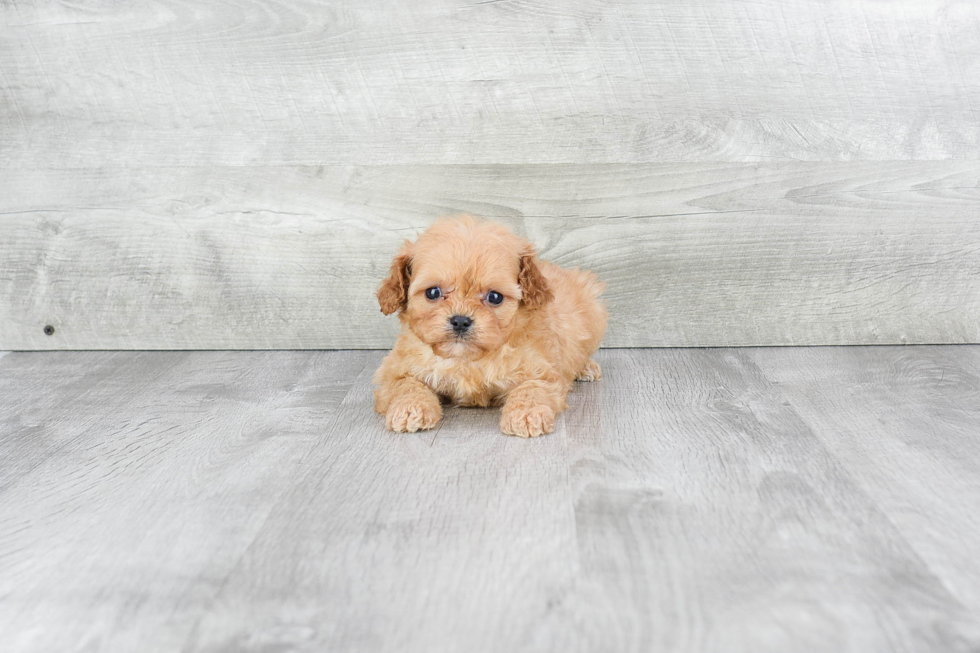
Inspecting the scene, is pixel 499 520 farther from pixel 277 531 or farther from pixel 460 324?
pixel 460 324

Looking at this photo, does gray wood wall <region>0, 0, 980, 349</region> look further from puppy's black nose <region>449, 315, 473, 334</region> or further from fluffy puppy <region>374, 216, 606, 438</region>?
puppy's black nose <region>449, 315, 473, 334</region>

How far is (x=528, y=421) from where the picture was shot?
2.16m

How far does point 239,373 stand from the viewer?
2848 mm

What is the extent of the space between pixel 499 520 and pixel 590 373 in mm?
1092

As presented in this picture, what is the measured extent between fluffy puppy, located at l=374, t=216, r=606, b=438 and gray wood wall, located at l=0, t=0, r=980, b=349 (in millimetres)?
685

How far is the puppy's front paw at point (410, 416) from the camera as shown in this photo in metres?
2.21

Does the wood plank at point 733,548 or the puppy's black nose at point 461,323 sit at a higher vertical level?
the puppy's black nose at point 461,323

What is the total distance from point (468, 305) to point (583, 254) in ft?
3.21

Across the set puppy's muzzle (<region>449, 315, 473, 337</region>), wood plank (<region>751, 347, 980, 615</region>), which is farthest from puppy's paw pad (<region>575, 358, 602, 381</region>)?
puppy's muzzle (<region>449, 315, 473, 337</region>)

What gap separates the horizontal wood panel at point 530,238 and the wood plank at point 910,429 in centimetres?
23

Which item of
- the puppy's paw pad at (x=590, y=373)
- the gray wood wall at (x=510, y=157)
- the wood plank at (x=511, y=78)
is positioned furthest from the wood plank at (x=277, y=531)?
the wood plank at (x=511, y=78)

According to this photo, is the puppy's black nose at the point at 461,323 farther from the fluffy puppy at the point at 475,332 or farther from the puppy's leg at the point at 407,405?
the puppy's leg at the point at 407,405

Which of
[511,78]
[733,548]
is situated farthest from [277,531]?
[511,78]

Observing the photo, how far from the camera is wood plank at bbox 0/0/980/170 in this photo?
283cm
